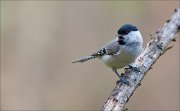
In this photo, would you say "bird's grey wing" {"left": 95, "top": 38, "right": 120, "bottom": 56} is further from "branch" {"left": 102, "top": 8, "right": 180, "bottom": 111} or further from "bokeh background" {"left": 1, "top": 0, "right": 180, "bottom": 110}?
"bokeh background" {"left": 1, "top": 0, "right": 180, "bottom": 110}

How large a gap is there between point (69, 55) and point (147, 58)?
14.2 feet

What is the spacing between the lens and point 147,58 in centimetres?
539

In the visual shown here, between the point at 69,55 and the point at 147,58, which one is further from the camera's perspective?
the point at 69,55

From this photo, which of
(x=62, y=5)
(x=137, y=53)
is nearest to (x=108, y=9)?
(x=62, y=5)

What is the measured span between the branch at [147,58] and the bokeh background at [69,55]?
11.5 feet

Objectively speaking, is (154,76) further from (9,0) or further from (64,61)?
(9,0)

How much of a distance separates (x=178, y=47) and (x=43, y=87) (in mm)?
2452

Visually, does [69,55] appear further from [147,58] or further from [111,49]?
[147,58]

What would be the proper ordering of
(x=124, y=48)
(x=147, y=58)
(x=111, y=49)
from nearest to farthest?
(x=147, y=58) → (x=124, y=48) → (x=111, y=49)

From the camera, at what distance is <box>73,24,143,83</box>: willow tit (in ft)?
18.4

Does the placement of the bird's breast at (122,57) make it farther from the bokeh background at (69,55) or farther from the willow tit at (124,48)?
the bokeh background at (69,55)

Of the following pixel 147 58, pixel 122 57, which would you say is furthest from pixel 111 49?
pixel 147 58

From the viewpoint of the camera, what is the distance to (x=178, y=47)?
954 cm

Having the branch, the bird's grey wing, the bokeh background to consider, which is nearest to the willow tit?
the bird's grey wing
